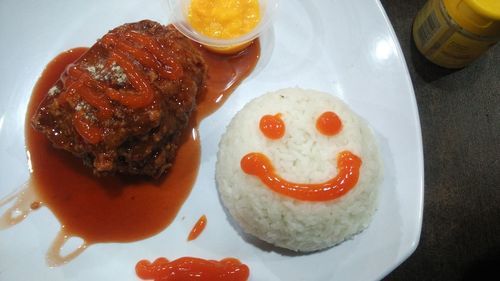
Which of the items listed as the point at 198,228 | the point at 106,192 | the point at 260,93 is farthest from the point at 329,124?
the point at 106,192

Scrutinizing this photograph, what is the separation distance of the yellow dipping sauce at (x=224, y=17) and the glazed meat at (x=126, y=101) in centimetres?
27

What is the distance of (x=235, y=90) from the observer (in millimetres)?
2910

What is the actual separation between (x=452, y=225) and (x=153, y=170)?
210 centimetres

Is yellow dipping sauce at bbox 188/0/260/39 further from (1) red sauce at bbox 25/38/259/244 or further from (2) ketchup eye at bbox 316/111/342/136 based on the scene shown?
(2) ketchup eye at bbox 316/111/342/136

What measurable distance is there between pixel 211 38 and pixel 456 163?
1978 mm

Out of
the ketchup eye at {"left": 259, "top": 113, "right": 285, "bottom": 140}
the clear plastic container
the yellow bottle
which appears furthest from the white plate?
the ketchup eye at {"left": 259, "top": 113, "right": 285, "bottom": 140}

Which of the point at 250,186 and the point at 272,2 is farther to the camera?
the point at 272,2

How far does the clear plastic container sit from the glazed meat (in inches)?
8.0

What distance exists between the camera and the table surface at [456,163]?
2.87 meters

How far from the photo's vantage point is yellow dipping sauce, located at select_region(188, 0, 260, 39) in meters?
2.78

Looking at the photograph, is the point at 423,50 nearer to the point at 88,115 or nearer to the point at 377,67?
the point at 377,67

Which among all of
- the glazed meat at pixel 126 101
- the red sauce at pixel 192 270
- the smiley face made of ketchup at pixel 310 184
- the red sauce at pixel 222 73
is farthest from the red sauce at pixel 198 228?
the red sauce at pixel 222 73

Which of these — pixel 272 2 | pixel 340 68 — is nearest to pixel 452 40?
pixel 340 68

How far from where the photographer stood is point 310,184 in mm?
2312
